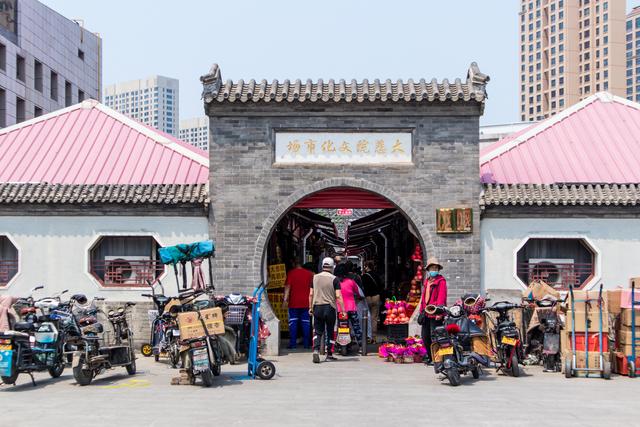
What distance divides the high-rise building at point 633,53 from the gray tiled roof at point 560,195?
8849 cm

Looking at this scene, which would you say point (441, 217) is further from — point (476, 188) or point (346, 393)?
point (346, 393)

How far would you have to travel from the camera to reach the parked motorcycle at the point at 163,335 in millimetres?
11703

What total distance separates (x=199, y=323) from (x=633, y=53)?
99187mm

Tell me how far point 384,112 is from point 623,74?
8922 centimetres

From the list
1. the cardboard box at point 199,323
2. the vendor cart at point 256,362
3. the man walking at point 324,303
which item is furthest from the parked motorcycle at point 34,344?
the man walking at point 324,303

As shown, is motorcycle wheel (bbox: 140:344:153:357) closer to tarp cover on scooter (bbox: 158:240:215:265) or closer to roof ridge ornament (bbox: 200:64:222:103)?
tarp cover on scooter (bbox: 158:240:215:265)

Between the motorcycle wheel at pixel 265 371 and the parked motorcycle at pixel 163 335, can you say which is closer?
the motorcycle wheel at pixel 265 371

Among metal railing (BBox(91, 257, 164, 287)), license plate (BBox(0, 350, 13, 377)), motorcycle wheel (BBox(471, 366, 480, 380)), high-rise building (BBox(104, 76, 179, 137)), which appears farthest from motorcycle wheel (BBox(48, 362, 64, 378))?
high-rise building (BBox(104, 76, 179, 137))

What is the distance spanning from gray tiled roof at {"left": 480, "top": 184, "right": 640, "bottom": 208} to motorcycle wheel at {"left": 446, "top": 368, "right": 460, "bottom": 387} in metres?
4.60

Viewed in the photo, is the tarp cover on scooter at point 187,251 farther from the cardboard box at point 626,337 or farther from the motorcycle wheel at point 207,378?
the cardboard box at point 626,337

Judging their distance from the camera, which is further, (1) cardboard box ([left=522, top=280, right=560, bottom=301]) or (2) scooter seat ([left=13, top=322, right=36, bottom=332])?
(1) cardboard box ([left=522, top=280, right=560, bottom=301])

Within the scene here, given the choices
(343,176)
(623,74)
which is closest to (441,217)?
(343,176)

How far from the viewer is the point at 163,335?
43.2 ft

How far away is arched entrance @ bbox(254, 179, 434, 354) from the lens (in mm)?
14648
